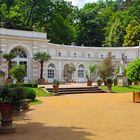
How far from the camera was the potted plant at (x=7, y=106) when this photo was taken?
10.2 meters

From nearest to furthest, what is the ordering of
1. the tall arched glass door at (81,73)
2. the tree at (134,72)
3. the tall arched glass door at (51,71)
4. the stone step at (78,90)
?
the tree at (134,72) → the stone step at (78,90) → the tall arched glass door at (51,71) → the tall arched glass door at (81,73)

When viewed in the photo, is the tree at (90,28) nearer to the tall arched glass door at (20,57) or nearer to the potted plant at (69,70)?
the potted plant at (69,70)

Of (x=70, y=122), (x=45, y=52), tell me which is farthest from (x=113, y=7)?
(x=70, y=122)

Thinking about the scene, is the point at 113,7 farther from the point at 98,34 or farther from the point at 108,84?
the point at 108,84

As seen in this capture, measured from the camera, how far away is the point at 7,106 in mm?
10250

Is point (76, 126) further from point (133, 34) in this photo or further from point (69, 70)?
point (133, 34)

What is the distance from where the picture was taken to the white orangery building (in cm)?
3906

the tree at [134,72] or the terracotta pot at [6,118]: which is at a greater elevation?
the tree at [134,72]

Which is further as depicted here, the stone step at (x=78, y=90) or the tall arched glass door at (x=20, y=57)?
the tall arched glass door at (x=20, y=57)

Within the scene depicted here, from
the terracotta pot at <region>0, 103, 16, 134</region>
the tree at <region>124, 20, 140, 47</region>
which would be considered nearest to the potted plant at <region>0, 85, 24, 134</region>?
the terracotta pot at <region>0, 103, 16, 134</region>

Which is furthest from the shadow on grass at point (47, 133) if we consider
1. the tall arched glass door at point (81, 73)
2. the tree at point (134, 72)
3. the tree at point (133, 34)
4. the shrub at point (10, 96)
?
the tree at point (133, 34)

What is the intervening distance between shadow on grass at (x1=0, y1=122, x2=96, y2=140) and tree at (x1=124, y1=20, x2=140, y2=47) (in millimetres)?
44207

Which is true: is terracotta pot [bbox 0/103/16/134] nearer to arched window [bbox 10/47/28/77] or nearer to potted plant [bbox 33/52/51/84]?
potted plant [bbox 33/52/51/84]

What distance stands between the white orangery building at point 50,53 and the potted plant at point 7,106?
26.3 m
